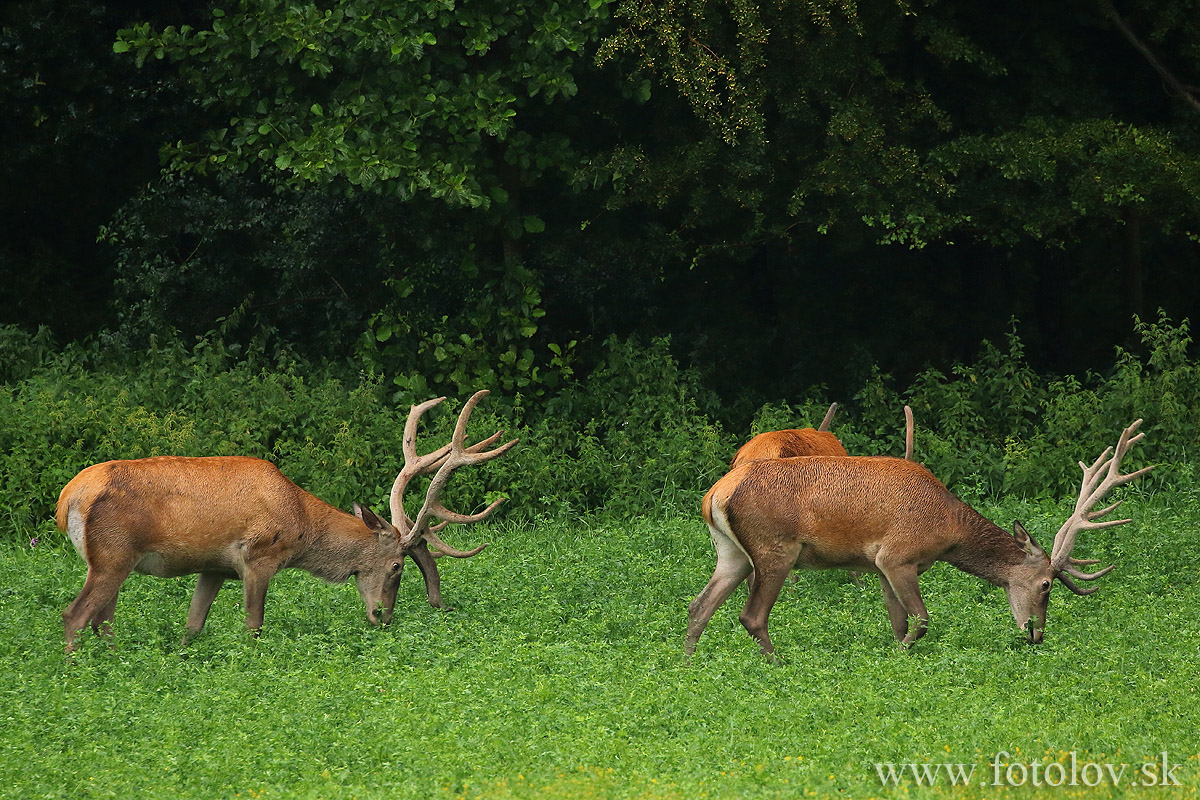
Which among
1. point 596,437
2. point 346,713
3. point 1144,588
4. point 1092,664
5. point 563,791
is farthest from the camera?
point 596,437

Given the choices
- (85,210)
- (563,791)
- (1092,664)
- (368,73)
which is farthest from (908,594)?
(85,210)

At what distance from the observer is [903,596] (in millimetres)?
9211

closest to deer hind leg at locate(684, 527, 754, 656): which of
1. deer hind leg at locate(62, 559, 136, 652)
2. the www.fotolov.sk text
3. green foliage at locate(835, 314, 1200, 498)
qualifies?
the www.fotolov.sk text

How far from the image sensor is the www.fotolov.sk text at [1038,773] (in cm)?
644

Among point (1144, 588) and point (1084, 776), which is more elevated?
point (1084, 776)

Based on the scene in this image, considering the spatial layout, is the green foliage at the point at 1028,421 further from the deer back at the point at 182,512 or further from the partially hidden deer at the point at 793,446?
the deer back at the point at 182,512

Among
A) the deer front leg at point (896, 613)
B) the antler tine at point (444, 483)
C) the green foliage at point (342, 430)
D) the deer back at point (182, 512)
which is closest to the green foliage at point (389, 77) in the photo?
the green foliage at point (342, 430)

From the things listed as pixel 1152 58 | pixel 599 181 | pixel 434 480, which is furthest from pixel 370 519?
pixel 1152 58

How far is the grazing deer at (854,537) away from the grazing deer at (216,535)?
5.95 feet

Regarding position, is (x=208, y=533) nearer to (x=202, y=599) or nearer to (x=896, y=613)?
(x=202, y=599)

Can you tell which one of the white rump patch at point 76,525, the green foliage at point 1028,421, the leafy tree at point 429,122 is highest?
the leafy tree at point 429,122

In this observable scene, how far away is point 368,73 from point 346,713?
8.71 meters

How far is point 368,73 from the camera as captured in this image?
14.7 metres

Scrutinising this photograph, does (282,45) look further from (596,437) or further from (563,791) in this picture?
(563,791)
